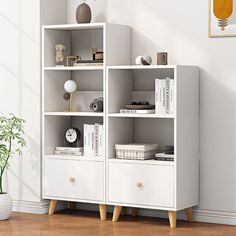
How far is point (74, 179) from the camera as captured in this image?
18.9 ft

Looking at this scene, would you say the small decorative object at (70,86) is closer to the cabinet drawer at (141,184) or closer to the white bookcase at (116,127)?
the white bookcase at (116,127)

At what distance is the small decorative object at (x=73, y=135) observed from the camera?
19.4ft

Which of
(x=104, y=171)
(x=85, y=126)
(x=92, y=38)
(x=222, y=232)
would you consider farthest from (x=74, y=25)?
(x=222, y=232)

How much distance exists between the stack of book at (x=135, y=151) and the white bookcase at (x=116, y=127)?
0.20 ft

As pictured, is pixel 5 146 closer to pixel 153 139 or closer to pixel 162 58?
pixel 153 139

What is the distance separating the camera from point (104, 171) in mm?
5605

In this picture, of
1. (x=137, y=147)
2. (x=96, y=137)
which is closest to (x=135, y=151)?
(x=137, y=147)

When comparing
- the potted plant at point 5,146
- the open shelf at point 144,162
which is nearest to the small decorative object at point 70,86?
the potted plant at point 5,146

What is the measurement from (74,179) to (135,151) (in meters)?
0.62

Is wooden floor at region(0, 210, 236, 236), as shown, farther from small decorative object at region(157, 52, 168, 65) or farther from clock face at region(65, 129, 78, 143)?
small decorative object at region(157, 52, 168, 65)

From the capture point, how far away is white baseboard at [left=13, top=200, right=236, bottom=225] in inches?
216

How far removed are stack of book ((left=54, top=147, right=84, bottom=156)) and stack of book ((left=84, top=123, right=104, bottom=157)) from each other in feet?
0.27

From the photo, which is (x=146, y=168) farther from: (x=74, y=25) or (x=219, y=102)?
(x=74, y=25)

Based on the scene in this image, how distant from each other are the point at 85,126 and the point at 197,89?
3.20 feet
